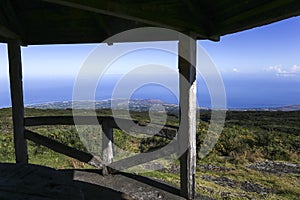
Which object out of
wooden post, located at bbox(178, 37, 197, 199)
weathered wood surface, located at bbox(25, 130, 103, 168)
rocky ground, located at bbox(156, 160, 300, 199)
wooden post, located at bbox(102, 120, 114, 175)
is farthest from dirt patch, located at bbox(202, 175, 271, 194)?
weathered wood surface, located at bbox(25, 130, 103, 168)

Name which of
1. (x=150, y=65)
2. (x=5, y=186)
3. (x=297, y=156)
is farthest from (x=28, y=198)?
(x=297, y=156)

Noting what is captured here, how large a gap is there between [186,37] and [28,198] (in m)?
2.73

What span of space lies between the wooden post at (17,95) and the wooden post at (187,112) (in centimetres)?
256

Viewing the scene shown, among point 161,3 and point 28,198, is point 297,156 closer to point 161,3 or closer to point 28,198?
point 161,3

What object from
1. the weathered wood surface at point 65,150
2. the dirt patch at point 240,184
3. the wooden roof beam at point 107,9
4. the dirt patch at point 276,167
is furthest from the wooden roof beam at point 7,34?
the dirt patch at point 276,167

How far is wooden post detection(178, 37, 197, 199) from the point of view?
Answer: 3867 mm

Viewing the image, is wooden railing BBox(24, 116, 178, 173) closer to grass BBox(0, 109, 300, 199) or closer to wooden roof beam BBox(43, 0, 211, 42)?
grass BBox(0, 109, 300, 199)

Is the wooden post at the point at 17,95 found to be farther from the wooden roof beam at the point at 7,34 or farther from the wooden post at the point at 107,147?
the wooden post at the point at 107,147

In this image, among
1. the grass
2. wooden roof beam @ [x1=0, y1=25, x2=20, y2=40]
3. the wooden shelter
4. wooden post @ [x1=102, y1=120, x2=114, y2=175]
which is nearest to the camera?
the wooden shelter

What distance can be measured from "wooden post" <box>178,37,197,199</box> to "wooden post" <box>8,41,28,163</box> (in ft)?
8.41

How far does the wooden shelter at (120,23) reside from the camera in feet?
9.64

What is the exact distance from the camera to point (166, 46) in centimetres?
428

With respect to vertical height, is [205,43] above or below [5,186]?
above

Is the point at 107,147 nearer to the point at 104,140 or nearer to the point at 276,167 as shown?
the point at 104,140
